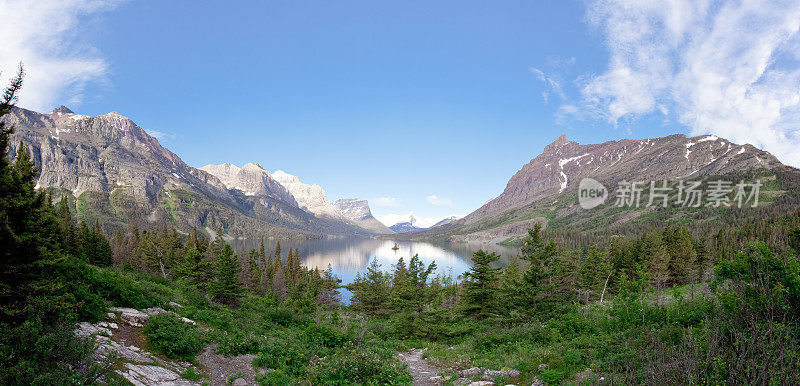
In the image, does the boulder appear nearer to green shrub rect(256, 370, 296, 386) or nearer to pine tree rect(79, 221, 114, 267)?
green shrub rect(256, 370, 296, 386)

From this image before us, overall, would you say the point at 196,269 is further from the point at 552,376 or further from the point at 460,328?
the point at 552,376

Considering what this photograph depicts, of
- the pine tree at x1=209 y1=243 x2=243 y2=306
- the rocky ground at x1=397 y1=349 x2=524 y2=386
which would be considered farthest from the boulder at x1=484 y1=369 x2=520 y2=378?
the pine tree at x1=209 y1=243 x2=243 y2=306

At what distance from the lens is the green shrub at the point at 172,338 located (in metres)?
9.81

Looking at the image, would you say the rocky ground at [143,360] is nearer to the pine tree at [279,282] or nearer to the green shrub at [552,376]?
the green shrub at [552,376]

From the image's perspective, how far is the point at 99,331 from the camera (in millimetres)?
8758

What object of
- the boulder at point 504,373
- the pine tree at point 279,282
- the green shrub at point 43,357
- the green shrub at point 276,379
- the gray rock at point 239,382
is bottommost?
the pine tree at point 279,282

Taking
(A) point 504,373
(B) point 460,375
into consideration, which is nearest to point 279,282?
(B) point 460,375

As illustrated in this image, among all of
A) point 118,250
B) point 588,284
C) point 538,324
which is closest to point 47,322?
point 538,324

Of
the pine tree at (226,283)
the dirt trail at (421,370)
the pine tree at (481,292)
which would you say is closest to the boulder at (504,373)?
the dirt trail at (421,370)

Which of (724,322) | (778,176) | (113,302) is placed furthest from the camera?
(778,176)

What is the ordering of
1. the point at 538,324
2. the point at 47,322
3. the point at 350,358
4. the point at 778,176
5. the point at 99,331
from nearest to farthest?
the point at 47,322 → the point at 99,331 → the point at 350,358 → the point at 538,324 → the point at 778,176

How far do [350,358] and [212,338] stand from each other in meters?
5.60

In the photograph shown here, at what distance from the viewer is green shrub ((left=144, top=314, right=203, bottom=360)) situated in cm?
981

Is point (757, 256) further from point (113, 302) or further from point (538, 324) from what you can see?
point (113, 302)
